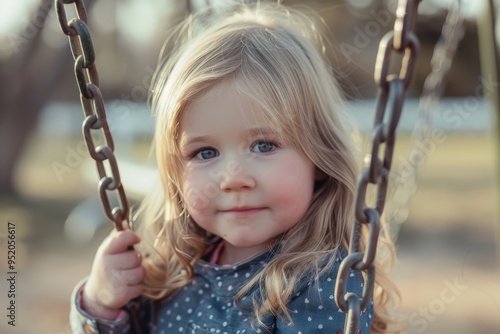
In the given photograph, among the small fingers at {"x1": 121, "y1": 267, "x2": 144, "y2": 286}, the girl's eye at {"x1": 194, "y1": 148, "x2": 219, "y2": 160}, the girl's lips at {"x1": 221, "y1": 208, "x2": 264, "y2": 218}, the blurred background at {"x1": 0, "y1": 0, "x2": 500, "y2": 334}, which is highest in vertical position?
the blurred background at {"x1": 0, "y1": 0, "x2": 500, "y2": 334}

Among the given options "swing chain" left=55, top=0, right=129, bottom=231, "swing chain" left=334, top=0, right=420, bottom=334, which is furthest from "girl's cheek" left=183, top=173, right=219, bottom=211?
Answer: "swing chain" left=334, top=0, right=420, bottom=334

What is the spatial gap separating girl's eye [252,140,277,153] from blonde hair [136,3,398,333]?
0.09ft

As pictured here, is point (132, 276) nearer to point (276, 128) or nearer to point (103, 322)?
point (103, 322)

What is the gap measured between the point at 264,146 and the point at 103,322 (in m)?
0.49

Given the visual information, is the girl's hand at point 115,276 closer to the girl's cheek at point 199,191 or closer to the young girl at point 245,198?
the young girl at point 245,198

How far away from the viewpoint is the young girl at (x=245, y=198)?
4.08 ft

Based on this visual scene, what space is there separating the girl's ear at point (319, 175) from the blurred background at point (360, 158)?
11 centimetres

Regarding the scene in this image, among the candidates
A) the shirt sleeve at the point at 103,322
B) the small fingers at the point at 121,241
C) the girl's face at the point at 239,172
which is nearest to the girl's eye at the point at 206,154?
the girl's face at the point at 239,172

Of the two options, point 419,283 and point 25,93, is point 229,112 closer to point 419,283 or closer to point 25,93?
point 419,283

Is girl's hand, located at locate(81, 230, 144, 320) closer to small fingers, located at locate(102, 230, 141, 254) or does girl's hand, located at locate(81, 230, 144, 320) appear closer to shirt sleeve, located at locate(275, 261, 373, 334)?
small fingers, located at locate(102, 230, 141, 254)

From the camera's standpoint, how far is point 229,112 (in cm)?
125

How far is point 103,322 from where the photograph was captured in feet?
4.81

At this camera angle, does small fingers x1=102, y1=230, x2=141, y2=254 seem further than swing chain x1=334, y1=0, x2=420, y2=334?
Yes

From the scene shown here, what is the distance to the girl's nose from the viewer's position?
1230 millimetres
